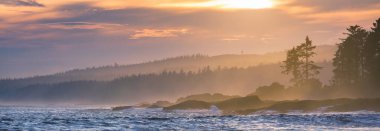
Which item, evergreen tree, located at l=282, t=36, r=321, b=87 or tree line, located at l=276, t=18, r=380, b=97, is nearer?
tree line, located at l=276, t=18, r=380, b=97

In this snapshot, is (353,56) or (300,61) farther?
(300,61)

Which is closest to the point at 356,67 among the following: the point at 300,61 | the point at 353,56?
the point at 353,56

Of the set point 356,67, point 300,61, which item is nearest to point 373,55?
point 356,67

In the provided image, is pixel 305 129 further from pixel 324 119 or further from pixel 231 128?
pixel 324 119

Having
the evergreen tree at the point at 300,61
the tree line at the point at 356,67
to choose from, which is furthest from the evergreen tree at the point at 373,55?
the evergreen tree at the point at 300,61

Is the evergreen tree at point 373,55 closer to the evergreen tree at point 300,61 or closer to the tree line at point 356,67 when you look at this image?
the tree line at point 356,67

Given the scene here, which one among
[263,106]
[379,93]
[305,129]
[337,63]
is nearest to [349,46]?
[337,63]

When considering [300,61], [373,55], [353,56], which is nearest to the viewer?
[373,55]

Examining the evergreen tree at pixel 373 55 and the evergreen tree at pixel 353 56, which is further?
the evergreen tree at pixel 353 56

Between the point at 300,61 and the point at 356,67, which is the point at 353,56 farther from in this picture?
the point at 300,61

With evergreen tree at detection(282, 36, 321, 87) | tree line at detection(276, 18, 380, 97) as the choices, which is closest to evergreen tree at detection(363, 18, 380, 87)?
tree line at detection(276, 18, 380, 97)

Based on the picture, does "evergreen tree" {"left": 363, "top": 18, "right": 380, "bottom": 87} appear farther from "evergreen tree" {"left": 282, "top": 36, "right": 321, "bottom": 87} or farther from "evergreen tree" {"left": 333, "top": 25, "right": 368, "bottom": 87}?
"evergreen tree" {"left": 282, "top": 36, "right": 321, "bottom": 87}

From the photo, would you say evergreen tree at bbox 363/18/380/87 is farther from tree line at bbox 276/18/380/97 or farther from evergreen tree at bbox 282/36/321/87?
evergreen tree at bbox 282/36/321/87

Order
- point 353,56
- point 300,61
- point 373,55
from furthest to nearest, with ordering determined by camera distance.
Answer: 1. point 300,61
2. point 353,56
3. point 373,55
